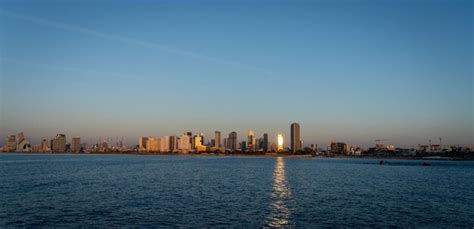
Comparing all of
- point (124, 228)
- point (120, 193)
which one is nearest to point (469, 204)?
point (124, 228)

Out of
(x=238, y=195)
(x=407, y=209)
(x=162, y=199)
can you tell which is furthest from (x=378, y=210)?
(x=162, y=199)

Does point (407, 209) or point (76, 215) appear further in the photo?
point (407, 209)

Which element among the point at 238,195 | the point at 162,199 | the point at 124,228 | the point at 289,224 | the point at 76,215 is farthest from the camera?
the point at 238,195

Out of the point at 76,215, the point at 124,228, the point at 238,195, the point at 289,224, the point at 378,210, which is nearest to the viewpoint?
the point at 124,228

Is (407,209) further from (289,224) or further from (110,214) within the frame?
(110,214)

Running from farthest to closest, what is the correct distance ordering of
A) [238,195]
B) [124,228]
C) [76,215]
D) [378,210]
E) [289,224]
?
[238,195] < [378,210] < [76,215] < [289,224] < [124,228]

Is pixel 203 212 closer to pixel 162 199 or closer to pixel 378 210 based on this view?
pixel 162 199

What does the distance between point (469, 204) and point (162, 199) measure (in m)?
39.1

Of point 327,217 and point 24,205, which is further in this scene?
point 24,205

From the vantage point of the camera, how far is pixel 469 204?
1943 inches

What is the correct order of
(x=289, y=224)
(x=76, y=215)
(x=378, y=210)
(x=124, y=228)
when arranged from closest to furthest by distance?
(x=124, y=228) < (x=289, y=224) < (x=76, y=215) < (x=378, y=210)

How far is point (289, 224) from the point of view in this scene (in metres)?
35.1

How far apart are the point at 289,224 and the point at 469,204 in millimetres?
28781

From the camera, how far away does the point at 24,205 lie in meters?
42.9
